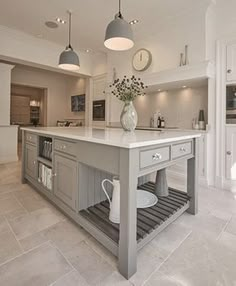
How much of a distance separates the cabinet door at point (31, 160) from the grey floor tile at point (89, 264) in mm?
1411

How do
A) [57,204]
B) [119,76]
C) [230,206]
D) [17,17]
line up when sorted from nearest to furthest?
[57,204], [230,206], [17,17], [119,76]

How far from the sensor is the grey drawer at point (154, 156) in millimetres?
1229

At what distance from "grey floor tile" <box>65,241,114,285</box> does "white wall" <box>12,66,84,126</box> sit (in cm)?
633

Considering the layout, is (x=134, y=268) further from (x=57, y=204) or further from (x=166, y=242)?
(x=57, y=204)

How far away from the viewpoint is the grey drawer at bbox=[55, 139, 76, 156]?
5.48 ft

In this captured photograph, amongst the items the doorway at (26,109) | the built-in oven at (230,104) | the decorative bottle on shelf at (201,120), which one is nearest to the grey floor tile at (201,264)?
the built-in oven at (230,104)

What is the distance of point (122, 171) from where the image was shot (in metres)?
1.16

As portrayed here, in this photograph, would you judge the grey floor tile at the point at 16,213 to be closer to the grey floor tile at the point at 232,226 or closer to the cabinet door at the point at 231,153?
the grey floor tile at the point at 232,226

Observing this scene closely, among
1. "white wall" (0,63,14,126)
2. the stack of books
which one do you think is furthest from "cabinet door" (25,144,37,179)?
"white wall" (0,63,14,126)

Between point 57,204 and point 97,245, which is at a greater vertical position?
point 57,204

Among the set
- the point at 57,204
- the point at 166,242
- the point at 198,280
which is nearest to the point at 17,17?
the point at 57,204

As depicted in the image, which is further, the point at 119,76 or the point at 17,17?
the point at 119,76

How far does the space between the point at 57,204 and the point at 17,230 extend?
0.43 m

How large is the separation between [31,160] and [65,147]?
1151 millimetres
